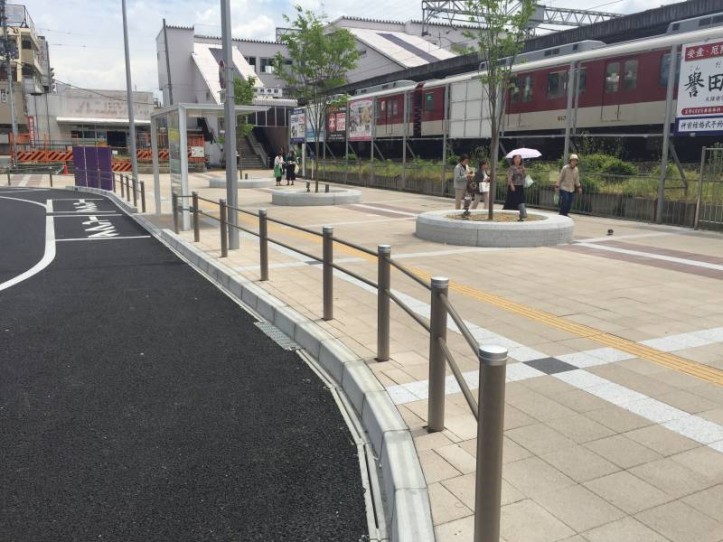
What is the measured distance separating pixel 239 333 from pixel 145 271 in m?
3.91

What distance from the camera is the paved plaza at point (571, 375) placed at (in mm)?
2975

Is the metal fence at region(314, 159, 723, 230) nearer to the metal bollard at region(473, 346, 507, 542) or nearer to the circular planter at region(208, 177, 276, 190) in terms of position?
the circular planter at region(208, 177, 276, 190)

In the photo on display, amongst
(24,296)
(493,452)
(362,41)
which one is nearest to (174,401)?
(493,452)

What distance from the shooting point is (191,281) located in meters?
8.80

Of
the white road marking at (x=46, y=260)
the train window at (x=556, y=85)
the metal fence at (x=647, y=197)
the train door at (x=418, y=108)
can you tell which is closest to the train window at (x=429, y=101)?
the train door at (x=418, y=108)

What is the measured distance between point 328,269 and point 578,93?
15.7m

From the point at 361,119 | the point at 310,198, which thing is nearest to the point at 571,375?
the point at 310,198

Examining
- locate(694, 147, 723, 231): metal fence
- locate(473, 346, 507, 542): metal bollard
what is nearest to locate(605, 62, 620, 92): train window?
locate(694, 147, 723, 231): metal fence

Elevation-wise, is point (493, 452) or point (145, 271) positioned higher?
point (493, 452)

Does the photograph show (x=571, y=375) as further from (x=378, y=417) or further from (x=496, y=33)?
(x=496, y=33)

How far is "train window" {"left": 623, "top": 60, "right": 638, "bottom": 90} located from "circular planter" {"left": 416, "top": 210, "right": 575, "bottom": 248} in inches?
316

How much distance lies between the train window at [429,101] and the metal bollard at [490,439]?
25.5 meters

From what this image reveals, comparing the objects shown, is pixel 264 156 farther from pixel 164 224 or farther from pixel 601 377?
pixel 601 377

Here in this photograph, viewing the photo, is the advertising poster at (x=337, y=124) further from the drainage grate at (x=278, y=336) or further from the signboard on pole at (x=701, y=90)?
the drainage grate at (x=278, y=336)
